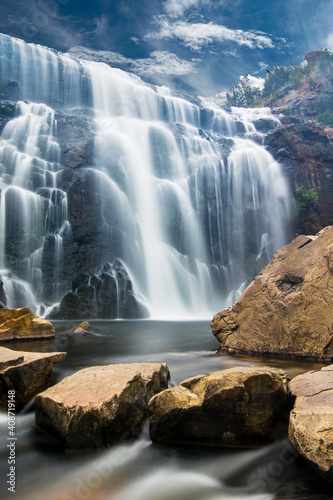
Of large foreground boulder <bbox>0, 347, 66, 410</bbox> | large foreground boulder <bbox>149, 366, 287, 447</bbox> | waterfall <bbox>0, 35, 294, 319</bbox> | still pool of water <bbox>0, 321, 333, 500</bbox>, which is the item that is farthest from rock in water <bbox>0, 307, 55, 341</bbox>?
waterfall <bbox>0, 35, 294, 319</bbox>

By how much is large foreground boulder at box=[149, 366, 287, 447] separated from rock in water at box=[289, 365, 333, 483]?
0.35 metres

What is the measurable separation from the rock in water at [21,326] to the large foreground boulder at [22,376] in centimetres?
457

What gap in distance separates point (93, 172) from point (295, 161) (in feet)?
55.9

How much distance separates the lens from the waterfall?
17781 millimetres

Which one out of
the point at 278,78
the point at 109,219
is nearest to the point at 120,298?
the point at 109,219

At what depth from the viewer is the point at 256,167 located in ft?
84.5

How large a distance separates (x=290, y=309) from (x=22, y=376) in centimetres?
487

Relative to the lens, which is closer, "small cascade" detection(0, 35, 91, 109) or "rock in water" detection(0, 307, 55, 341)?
"rock in water" detection(0, 307, 55, 341)

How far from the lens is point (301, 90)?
1619 inches

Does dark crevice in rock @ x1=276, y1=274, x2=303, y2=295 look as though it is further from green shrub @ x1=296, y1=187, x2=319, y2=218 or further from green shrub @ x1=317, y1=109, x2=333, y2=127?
green shrub @ x1=317, y1=109, x2=333, y2=127

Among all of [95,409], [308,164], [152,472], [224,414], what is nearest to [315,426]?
[224,414]

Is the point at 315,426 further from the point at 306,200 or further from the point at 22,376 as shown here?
the point at 306,200

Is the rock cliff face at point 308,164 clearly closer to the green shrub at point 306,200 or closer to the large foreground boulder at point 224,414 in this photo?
the green shrub at point 306,200

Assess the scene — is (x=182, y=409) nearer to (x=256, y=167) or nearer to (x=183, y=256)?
(x=183, y=256)
